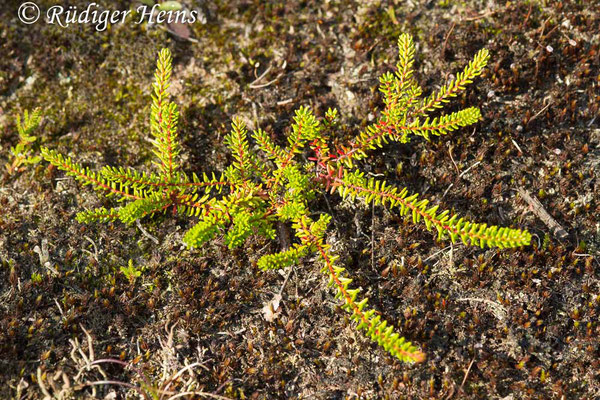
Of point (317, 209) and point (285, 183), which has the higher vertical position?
point (285, 183)

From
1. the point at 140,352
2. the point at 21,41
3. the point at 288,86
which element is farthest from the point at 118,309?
the point at 21,41

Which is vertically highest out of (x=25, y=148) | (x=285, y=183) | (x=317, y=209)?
(x=25, y=148)

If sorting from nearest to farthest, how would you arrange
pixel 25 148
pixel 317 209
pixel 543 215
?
pixel 543 215
pixel 317 209
pixel 25 148

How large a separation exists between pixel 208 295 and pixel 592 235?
359 cm

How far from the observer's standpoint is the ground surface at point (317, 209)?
14.3 ft

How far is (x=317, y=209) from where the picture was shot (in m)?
5.02

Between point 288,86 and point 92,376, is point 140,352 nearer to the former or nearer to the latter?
point 92,376

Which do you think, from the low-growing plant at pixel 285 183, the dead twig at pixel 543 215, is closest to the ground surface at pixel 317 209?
the dead twig at pixel 543 215

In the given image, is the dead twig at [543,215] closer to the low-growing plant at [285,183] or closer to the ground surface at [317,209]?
the ground surface at [317,209]

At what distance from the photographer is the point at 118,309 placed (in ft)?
15.2

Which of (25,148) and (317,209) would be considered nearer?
(317,209)

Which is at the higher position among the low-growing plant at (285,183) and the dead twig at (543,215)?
the low-growing plant at (285,183)

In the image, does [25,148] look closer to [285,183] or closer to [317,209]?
[285,183]

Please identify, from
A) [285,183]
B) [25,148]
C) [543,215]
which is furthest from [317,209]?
[25,148]
